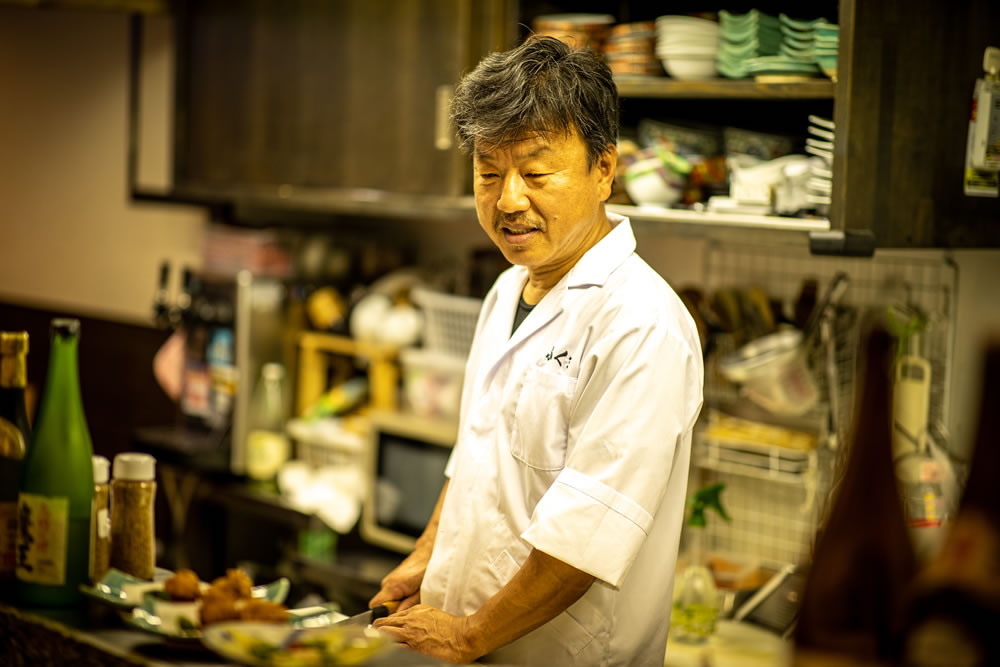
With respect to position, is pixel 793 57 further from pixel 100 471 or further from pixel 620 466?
pixel 100 471

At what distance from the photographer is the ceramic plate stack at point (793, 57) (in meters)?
2.27

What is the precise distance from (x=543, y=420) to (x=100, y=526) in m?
0.63

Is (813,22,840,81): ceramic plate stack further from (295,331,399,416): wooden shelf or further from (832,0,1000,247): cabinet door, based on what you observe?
(295,331,399,416): wooden shelf

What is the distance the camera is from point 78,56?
4770mm

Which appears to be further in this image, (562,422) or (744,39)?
(744,39)

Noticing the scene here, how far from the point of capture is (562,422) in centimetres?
168

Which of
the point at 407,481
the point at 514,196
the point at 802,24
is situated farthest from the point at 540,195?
the point at 407,481

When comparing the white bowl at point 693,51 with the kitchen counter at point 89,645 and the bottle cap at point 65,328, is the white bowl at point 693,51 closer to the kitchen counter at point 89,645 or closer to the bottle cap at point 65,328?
the bottle cap at point 65,328

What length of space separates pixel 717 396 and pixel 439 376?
83 cm

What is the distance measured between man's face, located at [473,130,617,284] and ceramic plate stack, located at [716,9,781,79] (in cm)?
75

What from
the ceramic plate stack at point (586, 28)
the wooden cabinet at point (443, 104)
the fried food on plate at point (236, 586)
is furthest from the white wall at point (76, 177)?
the fried food on plate at point (236, 586)

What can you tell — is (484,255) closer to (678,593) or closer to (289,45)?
(289,45)

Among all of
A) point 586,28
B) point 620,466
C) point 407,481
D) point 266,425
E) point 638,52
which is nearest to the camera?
point 620,466

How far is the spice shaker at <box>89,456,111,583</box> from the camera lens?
1523mm
